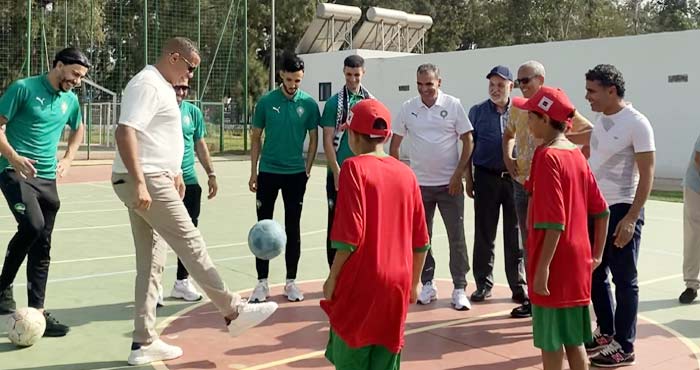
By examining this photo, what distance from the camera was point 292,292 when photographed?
688 cm

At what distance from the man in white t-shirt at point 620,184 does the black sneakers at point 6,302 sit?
4.66 metres

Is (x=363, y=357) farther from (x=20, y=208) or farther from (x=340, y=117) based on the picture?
(x=340, y=117)

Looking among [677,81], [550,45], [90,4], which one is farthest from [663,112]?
[90,4]

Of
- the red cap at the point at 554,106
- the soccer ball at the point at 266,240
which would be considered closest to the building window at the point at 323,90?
the soccer ball at the point at 266,240

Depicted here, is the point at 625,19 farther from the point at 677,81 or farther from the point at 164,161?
the point at 164,161

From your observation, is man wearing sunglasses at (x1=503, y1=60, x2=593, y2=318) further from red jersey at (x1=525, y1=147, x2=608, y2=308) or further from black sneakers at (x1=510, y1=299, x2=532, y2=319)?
red jersey at (x1=525, y1=147, x2=608, y2=308)

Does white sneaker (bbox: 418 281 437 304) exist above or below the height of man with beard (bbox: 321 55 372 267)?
below

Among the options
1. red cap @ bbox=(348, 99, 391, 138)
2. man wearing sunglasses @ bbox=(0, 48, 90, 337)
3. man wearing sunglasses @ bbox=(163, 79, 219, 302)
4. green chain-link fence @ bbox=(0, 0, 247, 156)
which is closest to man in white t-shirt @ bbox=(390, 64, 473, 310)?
man wearing sunglasses @ bbox=(163, 79, 219, 302)

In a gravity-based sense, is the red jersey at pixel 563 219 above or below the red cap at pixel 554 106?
below

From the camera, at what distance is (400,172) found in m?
3.51

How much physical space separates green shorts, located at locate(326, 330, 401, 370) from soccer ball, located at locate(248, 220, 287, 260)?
2.56 meters

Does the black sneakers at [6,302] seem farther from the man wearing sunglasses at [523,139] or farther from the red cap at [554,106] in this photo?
the red cap at [554,106]

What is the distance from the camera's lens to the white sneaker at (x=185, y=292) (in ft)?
22.4

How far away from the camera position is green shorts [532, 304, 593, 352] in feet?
13.2
